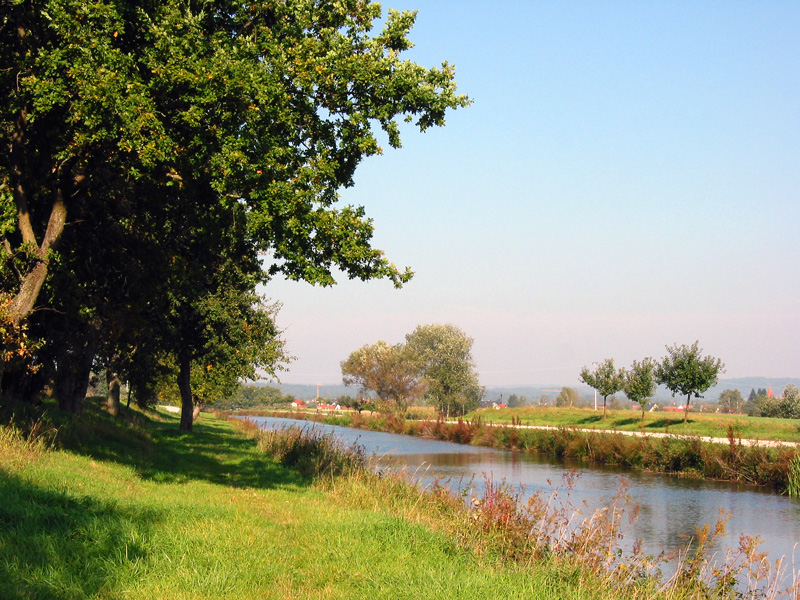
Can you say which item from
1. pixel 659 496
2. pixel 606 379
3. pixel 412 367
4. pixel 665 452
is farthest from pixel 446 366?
pixel 659 496

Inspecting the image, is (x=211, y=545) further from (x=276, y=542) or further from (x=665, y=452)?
(x=665, y=452)

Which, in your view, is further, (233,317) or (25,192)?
(233,317)

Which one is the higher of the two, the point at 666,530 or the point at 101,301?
the point at 101,301

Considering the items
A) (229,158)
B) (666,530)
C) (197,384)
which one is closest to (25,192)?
(229,158)

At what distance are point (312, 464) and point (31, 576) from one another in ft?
39.7

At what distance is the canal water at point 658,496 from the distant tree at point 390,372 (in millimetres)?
69999

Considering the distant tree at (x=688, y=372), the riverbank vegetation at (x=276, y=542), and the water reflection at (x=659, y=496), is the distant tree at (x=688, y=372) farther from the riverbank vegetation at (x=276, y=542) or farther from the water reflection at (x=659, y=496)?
the riverbank vegetation at (x=276, y=542)

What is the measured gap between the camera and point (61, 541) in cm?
752

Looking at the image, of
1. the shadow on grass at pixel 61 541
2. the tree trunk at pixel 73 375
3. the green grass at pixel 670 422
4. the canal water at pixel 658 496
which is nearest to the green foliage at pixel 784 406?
the green grass at pixel 670 422

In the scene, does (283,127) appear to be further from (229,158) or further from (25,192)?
(25,192)

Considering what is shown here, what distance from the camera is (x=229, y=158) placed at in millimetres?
11977

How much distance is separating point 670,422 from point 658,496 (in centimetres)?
2777

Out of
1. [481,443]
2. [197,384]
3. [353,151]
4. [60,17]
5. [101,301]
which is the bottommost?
[481,443]

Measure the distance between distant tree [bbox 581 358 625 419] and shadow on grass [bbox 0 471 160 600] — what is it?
56206mm
